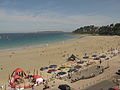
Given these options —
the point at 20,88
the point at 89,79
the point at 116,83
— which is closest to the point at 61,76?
the point at 89,79

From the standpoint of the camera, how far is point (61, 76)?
2431cm

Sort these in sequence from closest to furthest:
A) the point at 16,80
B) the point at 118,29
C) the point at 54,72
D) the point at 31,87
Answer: the point at 31,87 → the point at 16,80 → the point at 54,72 → the point at 118,29

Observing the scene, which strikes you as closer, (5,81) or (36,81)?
(36,81)

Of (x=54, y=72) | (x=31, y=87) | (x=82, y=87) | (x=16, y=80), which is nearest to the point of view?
(x=82, y=87)

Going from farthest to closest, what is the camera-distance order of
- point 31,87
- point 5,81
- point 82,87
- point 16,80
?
point 5,81
point 16,80
point 31,87
point 82,87

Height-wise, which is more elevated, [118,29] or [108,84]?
[118,29]

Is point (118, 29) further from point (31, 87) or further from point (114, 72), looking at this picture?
point (31, 87)

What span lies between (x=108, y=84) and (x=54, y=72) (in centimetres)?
1050

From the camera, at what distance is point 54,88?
1945 cm

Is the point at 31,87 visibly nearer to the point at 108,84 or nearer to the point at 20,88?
the point at 20,88

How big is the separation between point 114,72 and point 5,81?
1867cm

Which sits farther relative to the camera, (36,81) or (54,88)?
(36,81)

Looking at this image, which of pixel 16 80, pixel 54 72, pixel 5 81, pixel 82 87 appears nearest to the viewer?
pixel 82 87

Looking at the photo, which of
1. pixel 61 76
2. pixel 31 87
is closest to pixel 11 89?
pixel 31 87
